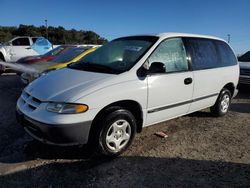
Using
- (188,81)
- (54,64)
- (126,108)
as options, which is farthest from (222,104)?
(54,64)

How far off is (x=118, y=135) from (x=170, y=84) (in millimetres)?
1185

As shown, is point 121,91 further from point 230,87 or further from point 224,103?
point 230,87

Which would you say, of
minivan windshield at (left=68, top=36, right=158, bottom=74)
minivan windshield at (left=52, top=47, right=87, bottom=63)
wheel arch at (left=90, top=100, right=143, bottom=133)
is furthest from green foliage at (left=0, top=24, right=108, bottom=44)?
wheel arch at (left=90, top=100, right=143, bottom=133)

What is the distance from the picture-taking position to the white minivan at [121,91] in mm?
3162

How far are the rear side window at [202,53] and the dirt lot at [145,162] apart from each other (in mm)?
1215

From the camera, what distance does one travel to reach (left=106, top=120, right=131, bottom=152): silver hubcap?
3.50m

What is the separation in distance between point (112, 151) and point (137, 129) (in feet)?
1.92

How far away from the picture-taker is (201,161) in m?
3.57

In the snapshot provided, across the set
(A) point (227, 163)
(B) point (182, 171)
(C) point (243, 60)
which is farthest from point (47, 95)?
(C) point (243, 60)

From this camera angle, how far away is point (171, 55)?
4.26 meters

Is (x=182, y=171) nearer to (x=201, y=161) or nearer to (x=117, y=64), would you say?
(x=201, y=161)

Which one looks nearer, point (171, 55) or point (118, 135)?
point (118, 135)

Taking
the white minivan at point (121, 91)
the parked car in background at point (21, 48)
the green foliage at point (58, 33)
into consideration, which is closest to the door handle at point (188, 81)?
the white minivan at point (121, 91)

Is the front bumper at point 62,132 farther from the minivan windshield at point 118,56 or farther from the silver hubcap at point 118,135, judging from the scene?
the minivan windshield at point 118,56
